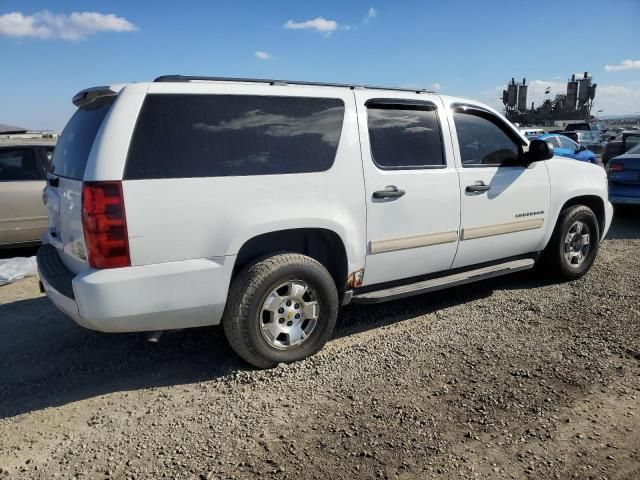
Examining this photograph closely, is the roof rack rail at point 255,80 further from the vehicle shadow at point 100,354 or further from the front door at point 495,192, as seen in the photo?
the vehicle shadow at point 100,354

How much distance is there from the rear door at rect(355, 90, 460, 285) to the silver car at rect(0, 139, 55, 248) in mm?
4826

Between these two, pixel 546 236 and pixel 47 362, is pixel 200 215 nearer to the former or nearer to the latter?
pixel 47 362

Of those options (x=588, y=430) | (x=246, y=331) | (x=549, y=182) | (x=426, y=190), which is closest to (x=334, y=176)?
(x=426, y=190)

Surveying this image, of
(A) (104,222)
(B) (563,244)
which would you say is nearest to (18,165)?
(A) (104,222)

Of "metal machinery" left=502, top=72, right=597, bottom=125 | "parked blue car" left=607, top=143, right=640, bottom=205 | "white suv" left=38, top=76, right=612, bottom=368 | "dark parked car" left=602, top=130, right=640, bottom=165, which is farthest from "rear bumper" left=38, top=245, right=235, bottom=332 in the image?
"metal machinery" left=502, top=72, right=597, bottom=125

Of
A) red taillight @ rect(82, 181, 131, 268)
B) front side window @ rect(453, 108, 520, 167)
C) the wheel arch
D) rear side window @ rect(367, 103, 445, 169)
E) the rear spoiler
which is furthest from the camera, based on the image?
front side window @ rect(453, 108, 520, 167)

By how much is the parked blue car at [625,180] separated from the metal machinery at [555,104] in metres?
44.8

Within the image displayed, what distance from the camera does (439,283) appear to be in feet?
13.9

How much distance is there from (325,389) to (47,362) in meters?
2.11

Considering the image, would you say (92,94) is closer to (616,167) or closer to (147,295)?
(147,295)

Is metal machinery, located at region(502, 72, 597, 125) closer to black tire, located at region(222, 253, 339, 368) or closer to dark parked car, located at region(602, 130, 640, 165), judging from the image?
dark parked car, located at region(602, 130, 640, 165)

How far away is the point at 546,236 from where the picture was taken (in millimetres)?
5043

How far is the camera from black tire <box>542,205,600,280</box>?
5.16m

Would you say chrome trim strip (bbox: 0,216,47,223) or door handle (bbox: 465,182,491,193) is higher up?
door handle (bbox: 465,182,491,193)
